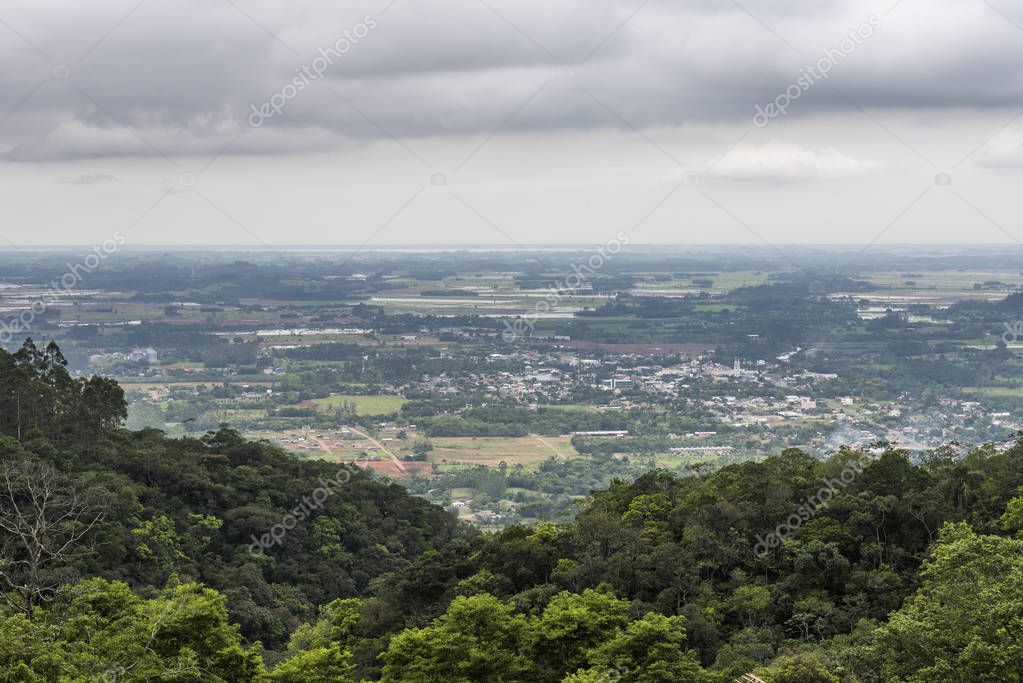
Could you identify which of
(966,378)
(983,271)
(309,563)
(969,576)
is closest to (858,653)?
(969,576)

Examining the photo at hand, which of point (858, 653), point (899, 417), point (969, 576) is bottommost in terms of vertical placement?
point (899, 417)

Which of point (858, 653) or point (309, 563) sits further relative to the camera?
point (309, 563)

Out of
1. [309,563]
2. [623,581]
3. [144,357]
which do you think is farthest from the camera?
[144,357]

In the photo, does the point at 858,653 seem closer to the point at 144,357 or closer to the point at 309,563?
the point at 309,563

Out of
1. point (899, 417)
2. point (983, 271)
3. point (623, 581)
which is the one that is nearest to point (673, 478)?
point (623, 581)

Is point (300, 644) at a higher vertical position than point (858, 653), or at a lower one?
lower

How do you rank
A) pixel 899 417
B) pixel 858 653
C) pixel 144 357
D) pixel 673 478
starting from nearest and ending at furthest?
1. pixel 858 653
2. pixel 673 478
3. pixel 899 417
4. pixel 144 357
